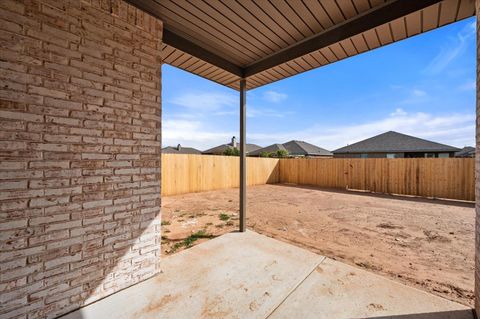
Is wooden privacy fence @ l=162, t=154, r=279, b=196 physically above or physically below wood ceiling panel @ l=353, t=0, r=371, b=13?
below

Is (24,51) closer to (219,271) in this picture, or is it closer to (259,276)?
(219,271)

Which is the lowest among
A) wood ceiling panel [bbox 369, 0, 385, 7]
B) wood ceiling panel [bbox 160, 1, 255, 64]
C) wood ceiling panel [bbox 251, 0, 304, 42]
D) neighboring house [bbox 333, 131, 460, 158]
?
neighboring house [bbox 333, 131, 460, 158]

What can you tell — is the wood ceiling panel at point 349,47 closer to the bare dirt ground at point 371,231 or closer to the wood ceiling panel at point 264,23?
the wood ceiling panel at point 264,23

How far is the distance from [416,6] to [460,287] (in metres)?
2.89

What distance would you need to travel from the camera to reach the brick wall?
138 centimetres

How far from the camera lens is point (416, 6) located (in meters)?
1.78

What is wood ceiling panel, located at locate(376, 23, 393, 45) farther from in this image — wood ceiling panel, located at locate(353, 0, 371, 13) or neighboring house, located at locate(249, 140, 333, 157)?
neighboring house, located at locate(249, 140, 333, 157)

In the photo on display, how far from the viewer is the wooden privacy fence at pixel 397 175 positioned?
738 cm

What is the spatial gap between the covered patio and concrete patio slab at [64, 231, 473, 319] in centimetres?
1

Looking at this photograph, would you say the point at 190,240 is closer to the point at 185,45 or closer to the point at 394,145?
the point at 185,45

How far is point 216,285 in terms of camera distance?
6.61 feet

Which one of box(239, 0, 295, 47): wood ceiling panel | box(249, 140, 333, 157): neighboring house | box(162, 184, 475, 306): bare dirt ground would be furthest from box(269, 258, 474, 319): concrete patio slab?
box(249, 140, 333, 157): neighboring house

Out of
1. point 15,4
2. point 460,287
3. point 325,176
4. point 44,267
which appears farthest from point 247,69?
point 325,176

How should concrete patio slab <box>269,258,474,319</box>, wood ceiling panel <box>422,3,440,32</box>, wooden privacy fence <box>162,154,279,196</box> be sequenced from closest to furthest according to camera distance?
concrete patio slab <box>269,258,474,319</box> → wood ceiling panel <box>422,3,440,32</box> → wooden privacy fence <box>162,154,279,196</box>
